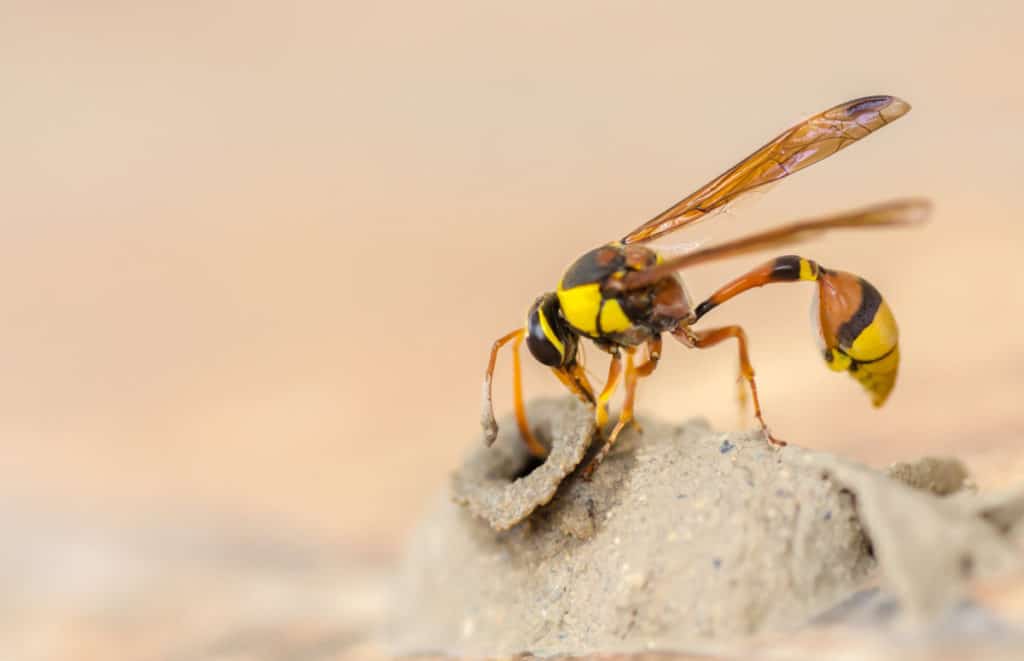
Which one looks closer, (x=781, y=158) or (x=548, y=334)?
A: (x=548, y=334)

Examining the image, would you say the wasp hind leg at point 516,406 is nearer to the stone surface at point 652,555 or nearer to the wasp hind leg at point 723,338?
the stone surface at point 652,555

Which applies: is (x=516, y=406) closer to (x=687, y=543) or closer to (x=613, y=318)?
(x=613, y=318)

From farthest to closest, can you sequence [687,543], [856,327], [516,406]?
[516,406] < [856,327] < [687,543]

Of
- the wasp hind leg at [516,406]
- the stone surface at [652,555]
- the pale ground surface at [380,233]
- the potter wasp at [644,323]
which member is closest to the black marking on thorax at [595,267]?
the potter wasp at [644,323]

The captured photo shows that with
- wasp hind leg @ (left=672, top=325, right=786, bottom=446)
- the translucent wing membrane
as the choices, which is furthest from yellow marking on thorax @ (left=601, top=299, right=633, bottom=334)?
the translucent wing membrane

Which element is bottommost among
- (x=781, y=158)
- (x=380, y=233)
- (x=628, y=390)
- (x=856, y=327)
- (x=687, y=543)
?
(x=687, y=543)

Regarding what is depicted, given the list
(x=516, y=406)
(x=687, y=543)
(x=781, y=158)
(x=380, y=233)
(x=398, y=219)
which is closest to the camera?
(x=687, y=543)

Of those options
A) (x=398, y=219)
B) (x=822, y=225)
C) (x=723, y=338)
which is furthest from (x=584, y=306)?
(x=398, y=219)
